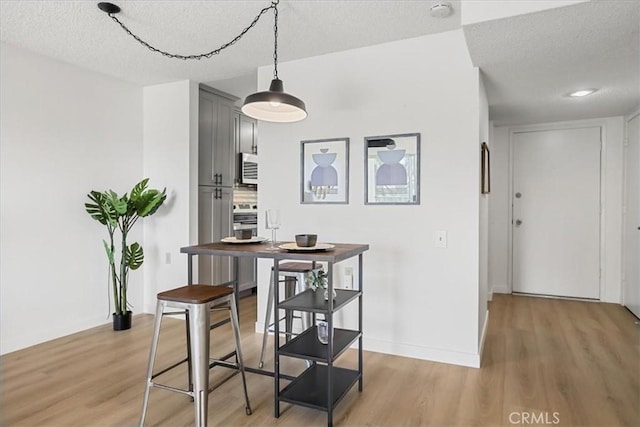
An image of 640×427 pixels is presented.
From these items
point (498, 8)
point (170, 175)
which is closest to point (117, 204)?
point (170, 175)

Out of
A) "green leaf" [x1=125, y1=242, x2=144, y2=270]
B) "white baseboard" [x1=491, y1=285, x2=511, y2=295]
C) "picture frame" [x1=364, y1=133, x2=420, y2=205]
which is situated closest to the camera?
"picture frame" [x1=364, y1=133, x2=420, y2=205]

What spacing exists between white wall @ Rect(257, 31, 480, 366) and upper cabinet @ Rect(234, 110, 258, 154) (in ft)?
5.41

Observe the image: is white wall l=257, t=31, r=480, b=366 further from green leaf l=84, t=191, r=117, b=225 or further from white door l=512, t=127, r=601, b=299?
white door l=512, t=127, r=601, b=299

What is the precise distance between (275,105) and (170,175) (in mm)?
2123

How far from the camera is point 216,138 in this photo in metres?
4.52

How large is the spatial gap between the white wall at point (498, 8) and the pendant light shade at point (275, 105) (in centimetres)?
103

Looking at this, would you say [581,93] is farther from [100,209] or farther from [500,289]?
[100,209]

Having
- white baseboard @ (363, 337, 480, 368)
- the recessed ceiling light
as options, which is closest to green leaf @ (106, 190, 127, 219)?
white baseboard @ (363, 337, 480, 368)

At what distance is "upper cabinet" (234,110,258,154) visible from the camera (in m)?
4.90

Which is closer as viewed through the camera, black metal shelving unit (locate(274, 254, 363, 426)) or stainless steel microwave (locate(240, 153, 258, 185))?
black metal shelving unit (locate(274, 254, 363, 426))

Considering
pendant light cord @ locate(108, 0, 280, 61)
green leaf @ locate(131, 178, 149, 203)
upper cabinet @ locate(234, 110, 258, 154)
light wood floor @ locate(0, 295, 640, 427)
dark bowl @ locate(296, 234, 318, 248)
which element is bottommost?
light wood floor @ locate(0, 295, 640, 427)

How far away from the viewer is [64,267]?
11.5ft

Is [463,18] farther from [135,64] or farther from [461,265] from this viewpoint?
[135,64]

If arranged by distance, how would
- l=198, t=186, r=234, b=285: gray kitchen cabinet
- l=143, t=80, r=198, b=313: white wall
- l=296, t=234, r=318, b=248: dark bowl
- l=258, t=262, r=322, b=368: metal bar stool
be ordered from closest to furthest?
1. l=296, t=234, r=318, b=248: dark bowl
2. l=258, t=262, r=322, b=368: metal bar stool
3. l=143, t=80, r=198, b=313: white wall
4. l=198, t=186, r=234, b=285: gray kitchen cabinet
